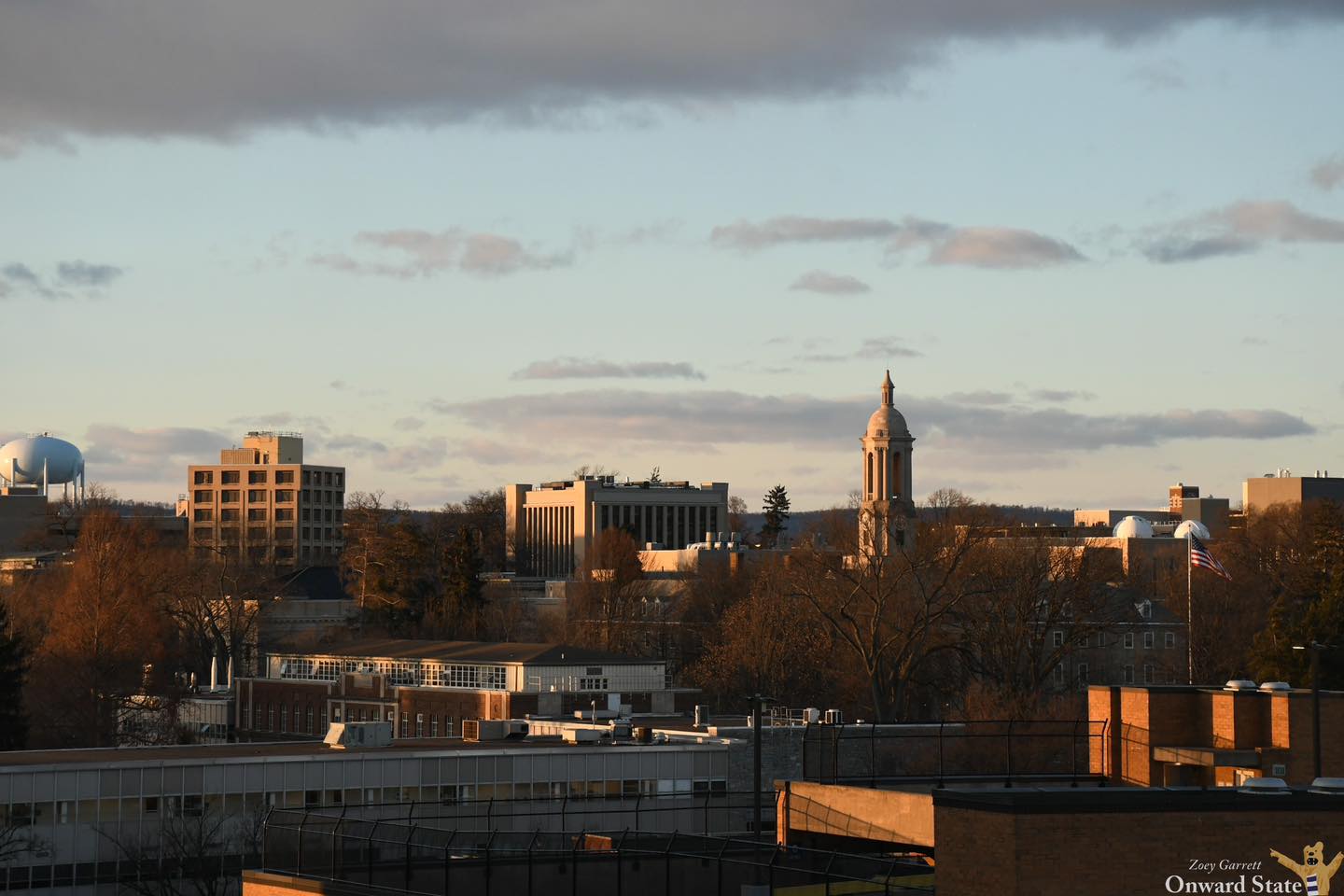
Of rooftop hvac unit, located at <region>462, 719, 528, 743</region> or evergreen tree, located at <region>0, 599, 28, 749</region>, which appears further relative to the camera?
evergreen tree, located at <region>0, 599, 28, 749</region>

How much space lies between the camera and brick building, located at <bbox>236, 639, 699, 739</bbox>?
106 metres

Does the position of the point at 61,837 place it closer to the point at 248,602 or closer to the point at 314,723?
the point at 314,723

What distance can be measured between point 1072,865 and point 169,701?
8921cm

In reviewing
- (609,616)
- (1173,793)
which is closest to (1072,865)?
(1173,793)

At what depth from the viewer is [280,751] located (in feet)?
222

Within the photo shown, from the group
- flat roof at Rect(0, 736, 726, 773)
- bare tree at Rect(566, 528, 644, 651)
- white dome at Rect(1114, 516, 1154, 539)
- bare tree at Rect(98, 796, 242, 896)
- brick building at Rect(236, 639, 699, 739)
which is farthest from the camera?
white dome at Rect(1114, 516, 1154, 539)

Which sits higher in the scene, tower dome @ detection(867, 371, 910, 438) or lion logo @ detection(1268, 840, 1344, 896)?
tower dome @ detection(867, 371, 910, 438)

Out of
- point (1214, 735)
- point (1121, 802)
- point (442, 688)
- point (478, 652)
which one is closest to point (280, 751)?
point (1214, 735)

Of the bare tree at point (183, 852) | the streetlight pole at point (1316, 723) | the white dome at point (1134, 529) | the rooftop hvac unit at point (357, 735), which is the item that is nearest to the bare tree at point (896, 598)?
the rooftop hvac unit at point (357, 735)

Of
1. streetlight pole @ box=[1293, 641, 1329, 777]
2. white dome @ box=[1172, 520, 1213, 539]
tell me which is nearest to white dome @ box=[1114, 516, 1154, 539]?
white dome @ box=[1172, 520, 1213, 539]

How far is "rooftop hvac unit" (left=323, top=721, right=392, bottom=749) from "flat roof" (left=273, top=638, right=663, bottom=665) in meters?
34.5

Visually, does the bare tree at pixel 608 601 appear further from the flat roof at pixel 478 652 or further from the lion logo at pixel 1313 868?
the lion logo at pixel 1313 868

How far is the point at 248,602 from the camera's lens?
144250 mm

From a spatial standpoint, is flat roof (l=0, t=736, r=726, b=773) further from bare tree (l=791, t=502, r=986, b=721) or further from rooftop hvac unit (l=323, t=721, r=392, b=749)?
bare tree (l=791, t=502, r=986, b=721)
